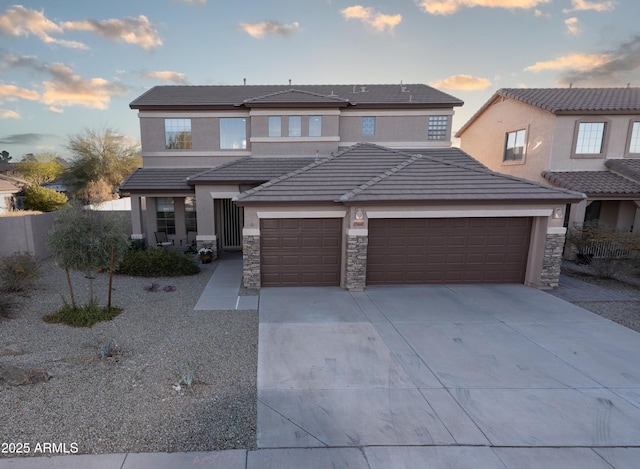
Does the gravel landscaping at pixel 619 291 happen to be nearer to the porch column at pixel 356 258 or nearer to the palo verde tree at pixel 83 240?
the porch column at pixel 356 258

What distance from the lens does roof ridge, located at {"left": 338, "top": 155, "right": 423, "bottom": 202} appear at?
10200 mm

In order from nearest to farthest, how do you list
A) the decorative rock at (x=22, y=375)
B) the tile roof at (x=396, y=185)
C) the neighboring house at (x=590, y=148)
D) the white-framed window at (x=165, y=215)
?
1. the decorative rock at (x=22, y=375)
2. the tile roof at (x=396, y=185)
3. the neighboring house at (x=590, y=148)
4. the white-framed window at (x=165, y=215)

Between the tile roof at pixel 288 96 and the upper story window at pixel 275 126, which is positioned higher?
the tile roof at pixel 288 96

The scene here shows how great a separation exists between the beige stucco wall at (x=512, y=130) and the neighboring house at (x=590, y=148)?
0.16 feet

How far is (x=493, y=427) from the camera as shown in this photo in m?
4.60

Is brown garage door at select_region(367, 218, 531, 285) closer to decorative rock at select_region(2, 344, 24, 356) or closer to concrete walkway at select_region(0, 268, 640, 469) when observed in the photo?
concrete walkway at select_region(0, 268, 640, 469)

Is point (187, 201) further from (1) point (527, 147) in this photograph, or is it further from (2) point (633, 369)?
(1) point (527, 147)

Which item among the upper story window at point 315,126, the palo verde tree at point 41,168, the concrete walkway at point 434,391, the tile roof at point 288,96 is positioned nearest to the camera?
the concrete walkway at point 434,391

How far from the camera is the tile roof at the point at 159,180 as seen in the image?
1495cm

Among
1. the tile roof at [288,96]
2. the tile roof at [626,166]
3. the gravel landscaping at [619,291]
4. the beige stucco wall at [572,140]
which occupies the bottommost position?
the gravel landscaping at [619,291]

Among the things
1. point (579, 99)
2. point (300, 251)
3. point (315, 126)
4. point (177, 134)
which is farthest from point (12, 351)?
point (579, 99)

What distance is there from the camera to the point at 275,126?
52.3ft

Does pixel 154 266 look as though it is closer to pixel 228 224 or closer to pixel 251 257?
pixel 251 257

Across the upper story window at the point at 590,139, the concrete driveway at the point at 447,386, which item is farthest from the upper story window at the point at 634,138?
the concrete driveway at the point at 447,386
